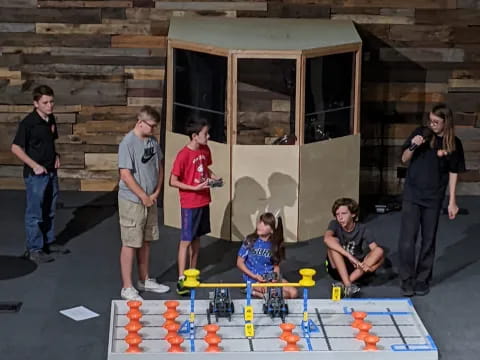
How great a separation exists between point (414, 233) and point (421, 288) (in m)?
0.43

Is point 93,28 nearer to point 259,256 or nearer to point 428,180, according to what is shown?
point 259,256

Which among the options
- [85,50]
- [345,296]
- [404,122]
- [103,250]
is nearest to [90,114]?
[85,50]

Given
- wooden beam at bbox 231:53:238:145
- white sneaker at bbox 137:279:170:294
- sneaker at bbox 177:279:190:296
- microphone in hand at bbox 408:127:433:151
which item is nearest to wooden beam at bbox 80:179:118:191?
wooden beam at bbox 231:53:238:145

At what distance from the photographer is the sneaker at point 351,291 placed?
23.3 feet

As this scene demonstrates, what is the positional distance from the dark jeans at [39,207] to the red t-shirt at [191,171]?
1078mm

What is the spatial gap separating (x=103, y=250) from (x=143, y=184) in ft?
4.63

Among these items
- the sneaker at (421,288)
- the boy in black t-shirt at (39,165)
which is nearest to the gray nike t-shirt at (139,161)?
the boy in black t-shirt at (39,165)

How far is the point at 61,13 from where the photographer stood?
945 centimetres

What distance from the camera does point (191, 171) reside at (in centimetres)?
724

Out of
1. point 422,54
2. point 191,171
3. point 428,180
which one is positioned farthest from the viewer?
point 422,54

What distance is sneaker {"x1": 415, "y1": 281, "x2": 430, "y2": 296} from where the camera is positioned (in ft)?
23.8

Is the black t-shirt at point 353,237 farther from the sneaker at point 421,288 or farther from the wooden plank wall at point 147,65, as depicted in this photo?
the wooden plank wall at point 147,65

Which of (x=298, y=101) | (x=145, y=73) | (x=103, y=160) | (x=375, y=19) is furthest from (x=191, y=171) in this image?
(x=375, y=19)

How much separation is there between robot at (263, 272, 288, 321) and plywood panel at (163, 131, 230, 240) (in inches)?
Answer: 63.3
